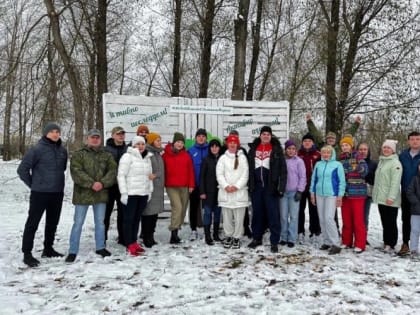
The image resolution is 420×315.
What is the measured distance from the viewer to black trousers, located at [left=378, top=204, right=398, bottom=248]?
6266mm

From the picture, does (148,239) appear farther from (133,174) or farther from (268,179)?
(268,179)

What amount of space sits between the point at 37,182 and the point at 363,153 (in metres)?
4.88

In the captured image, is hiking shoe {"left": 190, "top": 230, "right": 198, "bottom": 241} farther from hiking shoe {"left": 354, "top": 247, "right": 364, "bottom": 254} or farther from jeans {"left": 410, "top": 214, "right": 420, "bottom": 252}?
jeans {"left": 410, "top": 214, "right": 420, "bottom": 252}

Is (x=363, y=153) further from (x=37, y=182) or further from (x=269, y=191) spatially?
(x=37, y=182)

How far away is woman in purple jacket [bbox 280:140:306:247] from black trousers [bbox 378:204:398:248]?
4.28 ft

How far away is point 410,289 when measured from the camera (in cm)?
456

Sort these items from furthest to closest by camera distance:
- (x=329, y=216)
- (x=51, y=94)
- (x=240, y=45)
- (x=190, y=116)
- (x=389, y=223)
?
(x=51, y=94) < (x=240, y=45) < (x=190, y=116) < (x=389, y=223) < (x=329, y=216)

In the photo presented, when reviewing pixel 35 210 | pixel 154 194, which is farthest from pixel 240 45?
pixel 35 210

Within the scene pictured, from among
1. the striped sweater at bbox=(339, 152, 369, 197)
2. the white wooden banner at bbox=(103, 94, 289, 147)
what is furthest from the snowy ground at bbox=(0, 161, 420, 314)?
the white wooden banner at bbox=(103, 94, 289, 147)

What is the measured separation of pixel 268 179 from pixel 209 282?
6.88 ft

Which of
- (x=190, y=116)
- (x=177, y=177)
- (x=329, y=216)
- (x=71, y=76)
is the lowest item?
(x=329, y=216)

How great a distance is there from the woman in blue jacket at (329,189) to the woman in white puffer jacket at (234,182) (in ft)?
3.68

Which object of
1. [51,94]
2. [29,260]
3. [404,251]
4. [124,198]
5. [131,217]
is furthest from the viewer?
[51,94]

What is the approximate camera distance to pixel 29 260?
5.31 meters
